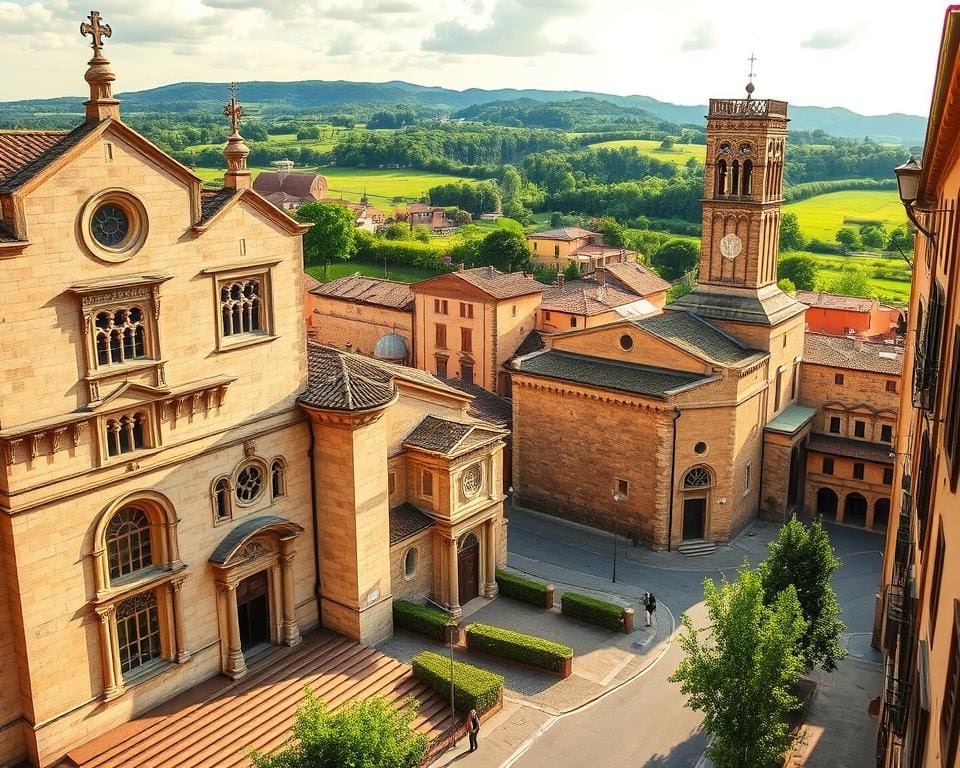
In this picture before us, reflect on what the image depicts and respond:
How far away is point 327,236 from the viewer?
11425 centimetres

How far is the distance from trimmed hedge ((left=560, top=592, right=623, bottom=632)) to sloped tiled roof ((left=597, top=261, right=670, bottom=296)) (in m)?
40.8

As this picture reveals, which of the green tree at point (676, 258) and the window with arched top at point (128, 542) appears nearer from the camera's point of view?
the window with arched top at point (128, 542)

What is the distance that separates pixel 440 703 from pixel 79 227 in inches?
777

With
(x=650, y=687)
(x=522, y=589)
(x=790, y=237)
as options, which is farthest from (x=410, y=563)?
(x=790, y=237)

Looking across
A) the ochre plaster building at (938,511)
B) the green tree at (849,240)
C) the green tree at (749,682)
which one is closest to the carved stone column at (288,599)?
the green tree at (749,682)

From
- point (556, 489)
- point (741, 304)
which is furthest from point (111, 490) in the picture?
point (741, 304)

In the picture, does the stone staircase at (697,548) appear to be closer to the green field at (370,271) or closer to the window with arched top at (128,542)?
the window with arched top at (128,542)

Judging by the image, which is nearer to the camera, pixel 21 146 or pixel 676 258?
pixel 21 146

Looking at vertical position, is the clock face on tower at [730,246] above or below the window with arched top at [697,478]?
above

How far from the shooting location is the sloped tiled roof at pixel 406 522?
120ft

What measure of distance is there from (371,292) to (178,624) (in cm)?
4758

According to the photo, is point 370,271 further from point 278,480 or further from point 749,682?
point 749,682

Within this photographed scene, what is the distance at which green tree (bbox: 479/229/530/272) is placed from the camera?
347ft

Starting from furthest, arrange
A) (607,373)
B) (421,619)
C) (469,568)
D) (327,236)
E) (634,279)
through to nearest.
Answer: (327,236) → (634,279) → (607,373) → (469,568) → (421,619)
